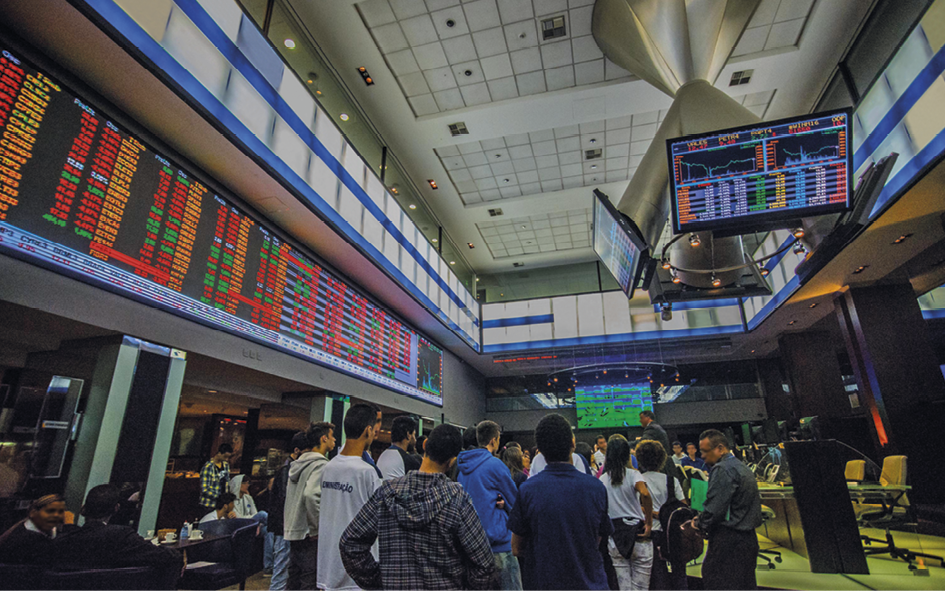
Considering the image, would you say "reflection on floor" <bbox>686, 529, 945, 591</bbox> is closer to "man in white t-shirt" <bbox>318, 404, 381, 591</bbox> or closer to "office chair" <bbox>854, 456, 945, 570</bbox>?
"office chair" <bbox>854, 456, 945, 570</bbox>

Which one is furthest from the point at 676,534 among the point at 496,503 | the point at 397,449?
the point at 397,449

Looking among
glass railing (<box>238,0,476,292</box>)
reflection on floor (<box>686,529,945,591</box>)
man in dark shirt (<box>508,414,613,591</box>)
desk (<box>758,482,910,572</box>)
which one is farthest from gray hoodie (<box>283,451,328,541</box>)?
desk (<box>758,482,910,572</box>)

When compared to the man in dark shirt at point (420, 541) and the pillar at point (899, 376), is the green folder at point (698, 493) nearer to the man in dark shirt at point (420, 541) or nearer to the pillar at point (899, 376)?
the pillar at point (899, 376)

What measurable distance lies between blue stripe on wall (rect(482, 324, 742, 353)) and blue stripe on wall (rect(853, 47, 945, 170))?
5.51 meters

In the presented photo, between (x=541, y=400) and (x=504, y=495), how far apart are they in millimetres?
11930

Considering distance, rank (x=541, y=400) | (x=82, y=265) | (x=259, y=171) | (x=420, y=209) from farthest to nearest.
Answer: (x=541, y=400)
(x=420, y=209)
(x=259, y=171)
(x=82, y=265)

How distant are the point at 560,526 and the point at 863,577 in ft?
14.7

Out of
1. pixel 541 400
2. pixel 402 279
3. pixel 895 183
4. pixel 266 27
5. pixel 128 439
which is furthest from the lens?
pixel 541 400

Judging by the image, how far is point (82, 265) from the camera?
332 centimetres

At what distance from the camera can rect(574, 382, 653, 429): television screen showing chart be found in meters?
11.4

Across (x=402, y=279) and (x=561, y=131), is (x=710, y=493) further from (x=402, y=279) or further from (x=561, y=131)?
(x=561, y=131)

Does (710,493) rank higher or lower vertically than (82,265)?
lower

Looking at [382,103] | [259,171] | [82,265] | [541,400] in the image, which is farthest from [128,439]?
[541,400]

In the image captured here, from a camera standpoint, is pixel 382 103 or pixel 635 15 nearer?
pixel 635 15
